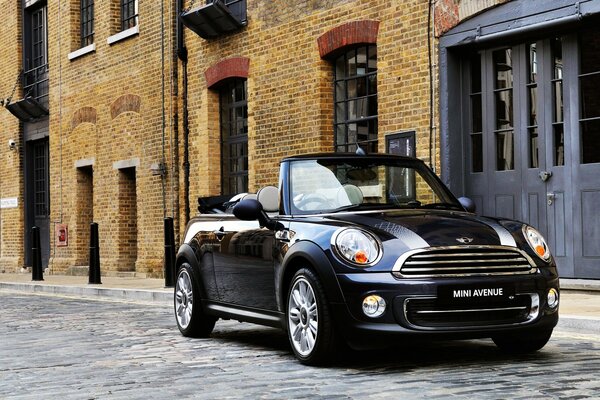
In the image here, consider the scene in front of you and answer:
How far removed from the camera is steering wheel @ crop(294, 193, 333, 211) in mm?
7750

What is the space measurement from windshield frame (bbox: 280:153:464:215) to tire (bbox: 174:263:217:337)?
1667mm

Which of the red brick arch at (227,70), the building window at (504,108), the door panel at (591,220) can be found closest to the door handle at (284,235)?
the door panel at (591,220)

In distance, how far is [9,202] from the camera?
26609 mm

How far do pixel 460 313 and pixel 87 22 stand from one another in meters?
18.1

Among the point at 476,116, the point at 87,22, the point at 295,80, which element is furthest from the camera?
the point at 87,22

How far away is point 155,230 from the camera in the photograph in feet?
65.6

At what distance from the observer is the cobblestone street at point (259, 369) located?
6.07 meters

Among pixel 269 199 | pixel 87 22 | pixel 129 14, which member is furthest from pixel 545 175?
pixel 87 22

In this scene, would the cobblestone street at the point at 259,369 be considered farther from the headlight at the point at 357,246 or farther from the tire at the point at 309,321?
the headlight at the point at 357,246

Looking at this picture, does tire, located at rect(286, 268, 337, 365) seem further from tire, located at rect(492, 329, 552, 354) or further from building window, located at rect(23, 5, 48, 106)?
building window, located at rect(23, 5, 48, 106)

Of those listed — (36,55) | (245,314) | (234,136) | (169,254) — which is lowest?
(245,314)

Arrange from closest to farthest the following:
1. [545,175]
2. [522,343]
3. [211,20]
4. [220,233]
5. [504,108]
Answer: [522,343] < [220,233] < [545,175] < [504,108] < [211,20]

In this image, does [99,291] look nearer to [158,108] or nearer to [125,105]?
[158,108]

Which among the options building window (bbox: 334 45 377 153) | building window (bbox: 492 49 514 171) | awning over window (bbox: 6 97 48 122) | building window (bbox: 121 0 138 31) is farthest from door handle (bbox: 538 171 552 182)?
awning over window (bbox: 6 97 48 122)
